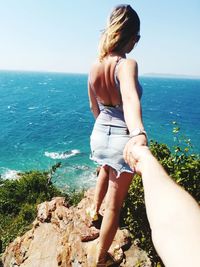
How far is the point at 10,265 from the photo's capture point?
958 centimetres

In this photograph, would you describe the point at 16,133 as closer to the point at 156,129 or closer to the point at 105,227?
the point at 156,129

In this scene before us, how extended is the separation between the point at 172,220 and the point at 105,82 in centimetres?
270

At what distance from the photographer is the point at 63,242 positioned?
25.0 ft

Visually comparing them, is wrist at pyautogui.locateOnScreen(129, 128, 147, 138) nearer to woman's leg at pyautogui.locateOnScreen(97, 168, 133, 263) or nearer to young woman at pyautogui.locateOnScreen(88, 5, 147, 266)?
young woman at pyautogui.locateOnScreen(88, 5, 147, 266)

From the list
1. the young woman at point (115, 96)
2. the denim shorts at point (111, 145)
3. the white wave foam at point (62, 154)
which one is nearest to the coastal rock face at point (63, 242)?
the young woman at point (115, 96)

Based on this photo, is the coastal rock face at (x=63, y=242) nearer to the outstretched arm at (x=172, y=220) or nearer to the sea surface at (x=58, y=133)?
the outstretched arm at (x=172, y=220)

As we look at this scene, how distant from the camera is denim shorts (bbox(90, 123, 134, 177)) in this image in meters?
4.17

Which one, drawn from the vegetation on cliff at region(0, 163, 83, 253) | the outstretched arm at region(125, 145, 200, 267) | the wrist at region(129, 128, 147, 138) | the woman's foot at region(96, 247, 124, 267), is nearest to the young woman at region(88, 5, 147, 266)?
the wrist at region(129, 128, 147, 138)

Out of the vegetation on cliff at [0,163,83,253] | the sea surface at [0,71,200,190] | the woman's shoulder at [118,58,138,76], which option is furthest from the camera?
the sea surface at [0,71,200,190]

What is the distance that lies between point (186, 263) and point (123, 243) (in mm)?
5586

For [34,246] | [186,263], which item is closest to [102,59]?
[186,263]

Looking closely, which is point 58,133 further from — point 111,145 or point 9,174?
point 111,145

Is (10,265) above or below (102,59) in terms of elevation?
below

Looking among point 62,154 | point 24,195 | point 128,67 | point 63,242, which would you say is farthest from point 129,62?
point 62,154
